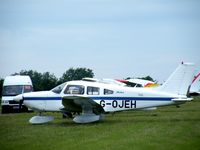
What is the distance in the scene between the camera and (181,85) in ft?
51.1

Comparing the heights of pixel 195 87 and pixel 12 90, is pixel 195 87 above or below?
above

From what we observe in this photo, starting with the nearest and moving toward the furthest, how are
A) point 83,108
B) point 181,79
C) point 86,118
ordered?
point 86,118 → point 83,108 → point 181,79

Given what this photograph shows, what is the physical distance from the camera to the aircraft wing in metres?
14.3

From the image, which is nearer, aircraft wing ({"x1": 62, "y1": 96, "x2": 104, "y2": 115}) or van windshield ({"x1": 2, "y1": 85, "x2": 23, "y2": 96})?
aircraft wing ({"x1": 62, "y1": 96, "x2": 104, "y2": 115})

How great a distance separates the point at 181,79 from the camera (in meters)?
15.6

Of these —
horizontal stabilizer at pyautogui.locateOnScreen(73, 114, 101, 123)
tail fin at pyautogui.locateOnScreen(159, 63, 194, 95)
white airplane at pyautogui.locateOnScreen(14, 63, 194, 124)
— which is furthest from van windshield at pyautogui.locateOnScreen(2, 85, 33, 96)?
tail fin at pyautogui.locateOnScreen(159, 63, 194, 95)

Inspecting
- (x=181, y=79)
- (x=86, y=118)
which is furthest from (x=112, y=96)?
(x=181, y=79)

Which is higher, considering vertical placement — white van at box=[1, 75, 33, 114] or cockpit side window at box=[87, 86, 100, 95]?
cockpit side window at box=[87, 86, 100, 95]

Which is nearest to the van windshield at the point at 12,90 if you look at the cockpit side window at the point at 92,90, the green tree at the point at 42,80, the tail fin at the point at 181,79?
the cockpit side window at the point at 92,90

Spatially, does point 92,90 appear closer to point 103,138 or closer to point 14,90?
point 103,138

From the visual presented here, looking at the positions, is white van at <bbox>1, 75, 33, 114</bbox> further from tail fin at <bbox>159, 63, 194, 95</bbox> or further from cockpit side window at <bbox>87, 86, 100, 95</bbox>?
tail fin at <bbox>159, 63, 194, 95</bbox>

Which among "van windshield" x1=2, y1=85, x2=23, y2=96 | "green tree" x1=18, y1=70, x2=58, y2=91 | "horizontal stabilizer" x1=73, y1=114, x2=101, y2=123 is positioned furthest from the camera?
"green tree" x1=18, y1=70, x2=58, y2=91

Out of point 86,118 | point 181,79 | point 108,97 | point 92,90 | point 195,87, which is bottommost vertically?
point 86,118

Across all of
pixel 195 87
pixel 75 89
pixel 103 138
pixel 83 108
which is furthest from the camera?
pixel 195 87
